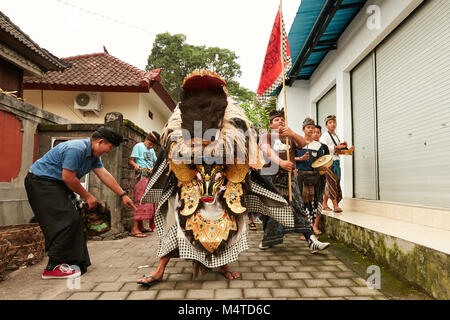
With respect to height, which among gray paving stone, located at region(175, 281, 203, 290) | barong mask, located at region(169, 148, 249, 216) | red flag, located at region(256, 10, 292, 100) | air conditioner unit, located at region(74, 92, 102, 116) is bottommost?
gray paving stone, located at region(175, 281, 203, 290)

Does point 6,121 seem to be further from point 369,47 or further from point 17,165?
point 369,47

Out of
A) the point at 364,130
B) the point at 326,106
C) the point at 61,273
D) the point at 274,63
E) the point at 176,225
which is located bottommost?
the point at 61,273

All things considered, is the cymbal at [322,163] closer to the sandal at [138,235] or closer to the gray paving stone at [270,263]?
the gray paving stone at [270,263]

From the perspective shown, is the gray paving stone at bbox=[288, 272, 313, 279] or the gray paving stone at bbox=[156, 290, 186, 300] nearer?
the gray paving stone at bbox=[156, 290, 186, 300]

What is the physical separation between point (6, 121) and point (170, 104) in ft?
33.3

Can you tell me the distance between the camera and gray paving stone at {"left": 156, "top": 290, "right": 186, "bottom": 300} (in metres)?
2.32

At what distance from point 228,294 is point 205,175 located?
3.44 feet

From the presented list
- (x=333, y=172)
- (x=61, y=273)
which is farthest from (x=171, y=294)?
(x=333, y=172)

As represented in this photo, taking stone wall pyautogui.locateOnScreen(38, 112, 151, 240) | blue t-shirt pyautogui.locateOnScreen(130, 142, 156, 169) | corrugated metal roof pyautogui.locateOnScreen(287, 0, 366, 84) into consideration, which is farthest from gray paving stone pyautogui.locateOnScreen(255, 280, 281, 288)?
corrugated metal roof pyautogui.locateOnScreen(287, 0, 366, 84)

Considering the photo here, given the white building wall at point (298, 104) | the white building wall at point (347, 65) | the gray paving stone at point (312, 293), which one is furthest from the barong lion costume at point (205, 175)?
the white building wall at point (298, 104)

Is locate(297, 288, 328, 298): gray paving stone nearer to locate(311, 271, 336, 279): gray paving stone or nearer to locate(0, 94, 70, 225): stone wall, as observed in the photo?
locate(311, 271, 336, 279): gray paving stone

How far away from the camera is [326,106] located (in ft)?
28.2

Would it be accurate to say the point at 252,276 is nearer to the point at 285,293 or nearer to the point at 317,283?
the point at 285,293

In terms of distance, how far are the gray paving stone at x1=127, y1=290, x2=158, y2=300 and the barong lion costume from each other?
318 millimetres
